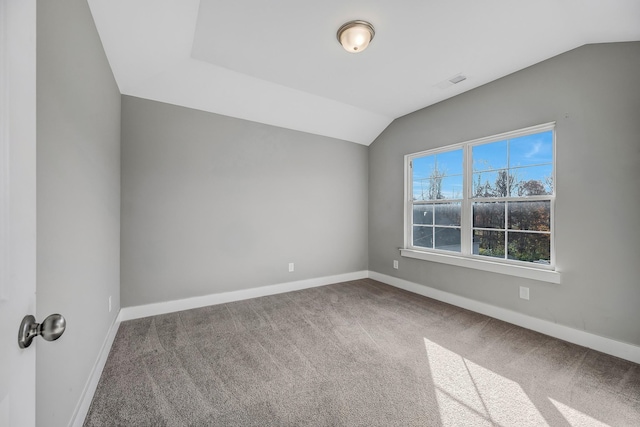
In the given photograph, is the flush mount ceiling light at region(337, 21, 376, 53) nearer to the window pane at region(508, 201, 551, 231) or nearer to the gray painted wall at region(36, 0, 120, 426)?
the gray painted wall at region(36, 0, 120, 426)

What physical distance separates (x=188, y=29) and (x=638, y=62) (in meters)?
3.61

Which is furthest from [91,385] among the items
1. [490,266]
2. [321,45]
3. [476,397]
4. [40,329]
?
[490,266]

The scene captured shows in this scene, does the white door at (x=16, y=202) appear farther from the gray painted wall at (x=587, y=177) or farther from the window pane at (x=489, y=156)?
the window pane at (x=489, y=156)

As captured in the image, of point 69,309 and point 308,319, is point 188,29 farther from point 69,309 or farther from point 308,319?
point 308,319

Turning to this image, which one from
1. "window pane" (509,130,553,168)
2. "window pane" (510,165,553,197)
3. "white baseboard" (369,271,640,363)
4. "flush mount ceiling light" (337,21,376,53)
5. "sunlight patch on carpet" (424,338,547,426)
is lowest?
"sunlight patch on carpet" (424,338,547,426)

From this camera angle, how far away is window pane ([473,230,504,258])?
117 inches

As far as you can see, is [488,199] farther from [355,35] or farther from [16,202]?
[16,202]

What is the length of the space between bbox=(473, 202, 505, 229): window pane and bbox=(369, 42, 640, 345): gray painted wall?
530 millimetres

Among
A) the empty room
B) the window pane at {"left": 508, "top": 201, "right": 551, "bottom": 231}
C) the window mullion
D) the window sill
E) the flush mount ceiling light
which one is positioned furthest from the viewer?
the window mullion

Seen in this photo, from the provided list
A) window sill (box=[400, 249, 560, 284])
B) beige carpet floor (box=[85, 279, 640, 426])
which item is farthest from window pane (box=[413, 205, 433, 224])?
beige carpet floor (box=[85, 279, 640, 426])

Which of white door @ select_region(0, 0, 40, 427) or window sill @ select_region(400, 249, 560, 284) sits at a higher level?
white door @ select_region(0, 0, 40, 427)

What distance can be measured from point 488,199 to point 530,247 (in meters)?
0.65

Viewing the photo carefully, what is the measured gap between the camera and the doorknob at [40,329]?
585mm

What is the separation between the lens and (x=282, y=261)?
3.75 meters
